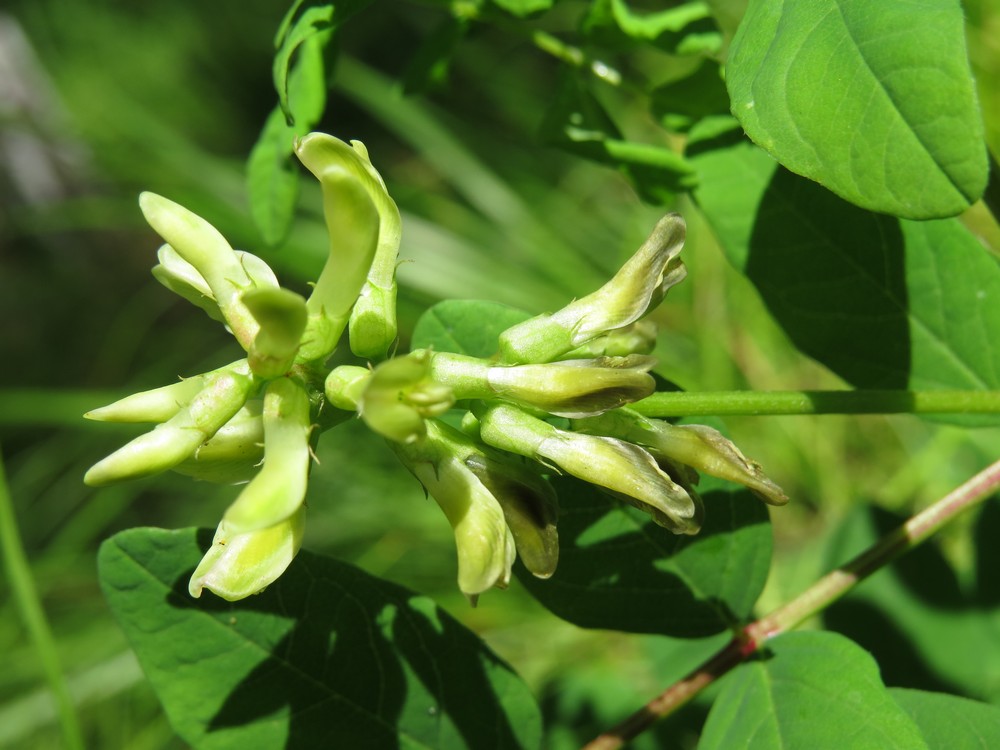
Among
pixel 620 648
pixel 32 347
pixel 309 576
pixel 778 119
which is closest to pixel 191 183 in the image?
pixel 32 347

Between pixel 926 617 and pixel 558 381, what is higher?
pixel 558 381

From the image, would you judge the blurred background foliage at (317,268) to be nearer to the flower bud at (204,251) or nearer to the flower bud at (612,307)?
the flower bud at (612,307)

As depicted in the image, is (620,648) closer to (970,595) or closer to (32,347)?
(970,595)

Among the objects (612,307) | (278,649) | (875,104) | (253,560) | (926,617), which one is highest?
(875,104)

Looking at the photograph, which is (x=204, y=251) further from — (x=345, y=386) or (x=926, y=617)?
(x=926, y=617)

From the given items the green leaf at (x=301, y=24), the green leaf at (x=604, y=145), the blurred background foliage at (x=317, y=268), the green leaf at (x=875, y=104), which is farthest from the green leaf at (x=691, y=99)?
the green leaf at (x=301, y=24)

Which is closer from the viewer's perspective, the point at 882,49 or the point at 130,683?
the point at 882,49

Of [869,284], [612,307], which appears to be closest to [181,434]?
[612,307]
